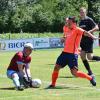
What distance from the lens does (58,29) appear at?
67438mm

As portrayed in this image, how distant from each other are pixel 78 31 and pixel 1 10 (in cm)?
5569

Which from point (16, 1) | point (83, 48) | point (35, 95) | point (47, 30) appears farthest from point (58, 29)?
point (35, 95)

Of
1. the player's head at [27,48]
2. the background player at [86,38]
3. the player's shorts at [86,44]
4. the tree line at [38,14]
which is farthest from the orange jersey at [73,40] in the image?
the tree line at [38,14]

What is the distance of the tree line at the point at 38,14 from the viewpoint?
66.1 m

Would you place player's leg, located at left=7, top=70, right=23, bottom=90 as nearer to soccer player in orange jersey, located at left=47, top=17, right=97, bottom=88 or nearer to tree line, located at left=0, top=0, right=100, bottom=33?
soccer player in orange jersey, located at left=47, top=17, right=97, bottom=88

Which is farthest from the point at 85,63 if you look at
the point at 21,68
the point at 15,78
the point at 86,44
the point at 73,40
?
the point at 15,78

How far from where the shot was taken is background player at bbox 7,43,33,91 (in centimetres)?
1261

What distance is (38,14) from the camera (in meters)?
67.0

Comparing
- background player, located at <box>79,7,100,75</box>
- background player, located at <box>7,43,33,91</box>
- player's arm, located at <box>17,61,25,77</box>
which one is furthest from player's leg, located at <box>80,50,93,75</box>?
player's arm, located at <box>17,61,25,77</box>

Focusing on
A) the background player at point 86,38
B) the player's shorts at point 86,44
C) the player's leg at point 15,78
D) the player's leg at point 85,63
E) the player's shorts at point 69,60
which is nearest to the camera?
the player's leg at point 15,78

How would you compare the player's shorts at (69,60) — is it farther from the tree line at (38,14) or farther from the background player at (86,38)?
the tree line at (38,14)

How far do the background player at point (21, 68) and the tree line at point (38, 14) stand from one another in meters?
52.1

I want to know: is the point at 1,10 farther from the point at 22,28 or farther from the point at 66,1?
the point at 66,1

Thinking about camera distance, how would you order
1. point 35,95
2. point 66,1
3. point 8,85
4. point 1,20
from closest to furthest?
point 35,95
point 8,85
point 1,20
point 66,1
